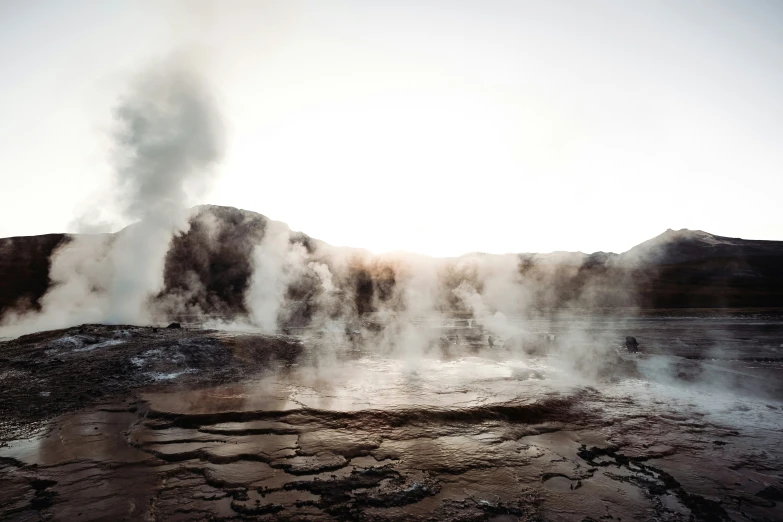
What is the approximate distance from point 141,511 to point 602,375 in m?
11.0

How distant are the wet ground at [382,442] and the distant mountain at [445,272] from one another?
25094mm

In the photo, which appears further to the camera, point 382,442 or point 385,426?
point 385,426

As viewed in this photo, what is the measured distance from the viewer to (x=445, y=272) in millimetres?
57312

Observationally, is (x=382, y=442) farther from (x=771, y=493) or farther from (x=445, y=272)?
(x=445, y=272)

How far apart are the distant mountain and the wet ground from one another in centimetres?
2509

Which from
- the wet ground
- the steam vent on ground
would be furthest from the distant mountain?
the wet ground

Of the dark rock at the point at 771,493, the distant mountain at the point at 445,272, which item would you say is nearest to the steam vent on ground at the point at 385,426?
the dark rock at the point at 771,493

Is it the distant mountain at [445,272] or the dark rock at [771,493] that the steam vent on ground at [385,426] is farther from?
the distant mountain at [445,272]

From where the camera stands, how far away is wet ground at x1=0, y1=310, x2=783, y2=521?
3.83m

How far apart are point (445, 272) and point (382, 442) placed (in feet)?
173

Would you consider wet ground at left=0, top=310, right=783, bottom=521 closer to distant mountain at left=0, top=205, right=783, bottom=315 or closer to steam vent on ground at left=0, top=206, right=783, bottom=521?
steam vent on ground at left=0, top=206, right=783, bottom=521

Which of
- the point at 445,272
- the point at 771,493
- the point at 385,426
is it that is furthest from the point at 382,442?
the point at 445,272

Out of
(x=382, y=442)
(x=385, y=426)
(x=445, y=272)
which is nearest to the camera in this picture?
(x=382, y=442)

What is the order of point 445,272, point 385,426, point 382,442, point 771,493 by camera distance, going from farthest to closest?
point 445,272, point 385,426, point 382,442, point 771,493
